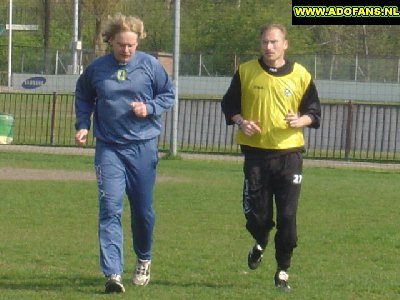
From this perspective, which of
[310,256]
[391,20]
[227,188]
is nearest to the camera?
[310,256]

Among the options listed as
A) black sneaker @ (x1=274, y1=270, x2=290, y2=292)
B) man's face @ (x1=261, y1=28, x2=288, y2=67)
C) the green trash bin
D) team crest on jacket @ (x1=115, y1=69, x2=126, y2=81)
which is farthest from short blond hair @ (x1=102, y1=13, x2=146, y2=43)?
the green trash bin

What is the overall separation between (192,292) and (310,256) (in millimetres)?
2596

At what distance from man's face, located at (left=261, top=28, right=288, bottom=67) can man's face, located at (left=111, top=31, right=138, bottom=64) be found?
0.95 meters

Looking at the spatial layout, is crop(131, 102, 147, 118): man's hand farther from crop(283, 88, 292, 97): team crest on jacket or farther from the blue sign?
the blue sign

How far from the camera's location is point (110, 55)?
876 cm

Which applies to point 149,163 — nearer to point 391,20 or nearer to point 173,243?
point 173,243

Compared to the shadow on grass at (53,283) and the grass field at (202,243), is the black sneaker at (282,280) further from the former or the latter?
the shadow on grass at (53,283)

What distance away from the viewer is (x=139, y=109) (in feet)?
27.9

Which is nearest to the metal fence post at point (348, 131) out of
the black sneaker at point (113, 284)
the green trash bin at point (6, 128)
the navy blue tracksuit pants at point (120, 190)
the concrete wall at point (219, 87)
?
the green trash bin at point (6, 128)

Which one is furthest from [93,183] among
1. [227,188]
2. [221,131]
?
[221,131]

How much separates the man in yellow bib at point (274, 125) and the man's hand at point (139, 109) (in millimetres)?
Result: 713

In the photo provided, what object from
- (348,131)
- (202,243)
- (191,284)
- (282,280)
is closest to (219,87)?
(348,131)

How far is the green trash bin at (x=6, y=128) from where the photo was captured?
2817 cm

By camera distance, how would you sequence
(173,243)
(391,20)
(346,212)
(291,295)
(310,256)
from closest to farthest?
(291,295) → (310,256) → (173,243) → (346,212) → (391,20)
